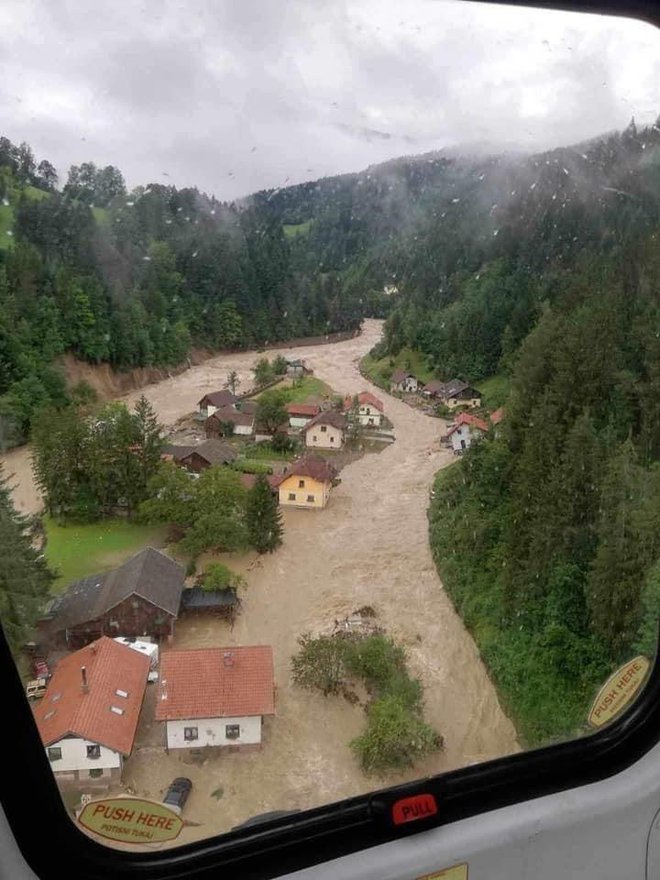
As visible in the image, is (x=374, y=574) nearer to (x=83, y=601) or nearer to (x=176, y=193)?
(x=83, y=601)

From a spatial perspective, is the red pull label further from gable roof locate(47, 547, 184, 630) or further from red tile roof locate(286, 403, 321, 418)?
red tile roof locate(286, 403, 321, 418)

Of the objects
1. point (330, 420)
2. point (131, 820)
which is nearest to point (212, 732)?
point (131, 820)

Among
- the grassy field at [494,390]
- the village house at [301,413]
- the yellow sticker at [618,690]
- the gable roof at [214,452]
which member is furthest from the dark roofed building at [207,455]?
the yellow sticker at [618,690]

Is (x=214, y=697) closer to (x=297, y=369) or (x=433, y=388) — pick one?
(x=297, y=369)

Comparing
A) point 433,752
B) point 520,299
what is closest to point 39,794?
point 433,752

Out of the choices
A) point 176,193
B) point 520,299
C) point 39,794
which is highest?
point 176,193

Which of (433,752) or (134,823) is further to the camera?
(433,752)

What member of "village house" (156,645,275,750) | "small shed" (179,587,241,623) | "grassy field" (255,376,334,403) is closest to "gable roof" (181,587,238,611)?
"small shed" (179,587,241,623)

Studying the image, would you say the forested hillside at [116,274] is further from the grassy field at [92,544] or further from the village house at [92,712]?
the village house at [92,712]
